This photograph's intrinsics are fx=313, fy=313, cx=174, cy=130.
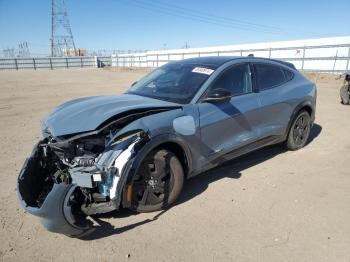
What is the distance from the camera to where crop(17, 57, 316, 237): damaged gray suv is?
10.1 feet

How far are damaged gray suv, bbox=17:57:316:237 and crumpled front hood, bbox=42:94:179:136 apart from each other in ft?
0.04

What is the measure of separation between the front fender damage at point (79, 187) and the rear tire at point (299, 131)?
3247mm

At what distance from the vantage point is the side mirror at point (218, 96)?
3.84 m

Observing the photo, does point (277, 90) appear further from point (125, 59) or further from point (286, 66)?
point (125, 59)

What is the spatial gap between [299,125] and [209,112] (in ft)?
8.20

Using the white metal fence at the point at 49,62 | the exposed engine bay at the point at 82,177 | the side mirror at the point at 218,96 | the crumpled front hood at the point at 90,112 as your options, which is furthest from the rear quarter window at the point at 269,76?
the white metal fence at the point at 49,62

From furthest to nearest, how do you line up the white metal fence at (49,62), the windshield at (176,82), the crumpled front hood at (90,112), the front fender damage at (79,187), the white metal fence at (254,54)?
the white metal fence at (49,62)
the white metal fence at (254,54)
the windshield at (176,82)
the crumpled front hood at (90,112)
the front fender damage at (79,187)

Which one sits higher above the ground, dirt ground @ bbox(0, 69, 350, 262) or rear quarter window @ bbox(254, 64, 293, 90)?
rear quarter window @ bbox(254, 64, 293, 90)

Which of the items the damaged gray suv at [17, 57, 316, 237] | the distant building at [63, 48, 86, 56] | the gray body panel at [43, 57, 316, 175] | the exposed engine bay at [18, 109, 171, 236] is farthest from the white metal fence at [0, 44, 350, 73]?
the exposed engine bay at [18, 109, 171, 236]

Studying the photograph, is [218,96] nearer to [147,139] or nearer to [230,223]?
[147,139]

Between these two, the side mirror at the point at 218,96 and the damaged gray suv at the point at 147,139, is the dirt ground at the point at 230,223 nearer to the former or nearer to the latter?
the damaged gray suv at the point at 147,139

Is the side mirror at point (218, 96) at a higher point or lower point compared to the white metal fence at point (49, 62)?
→ higher

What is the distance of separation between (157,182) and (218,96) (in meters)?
1.28

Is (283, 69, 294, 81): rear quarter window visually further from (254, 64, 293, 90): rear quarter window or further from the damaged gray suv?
the damaged gray suv
